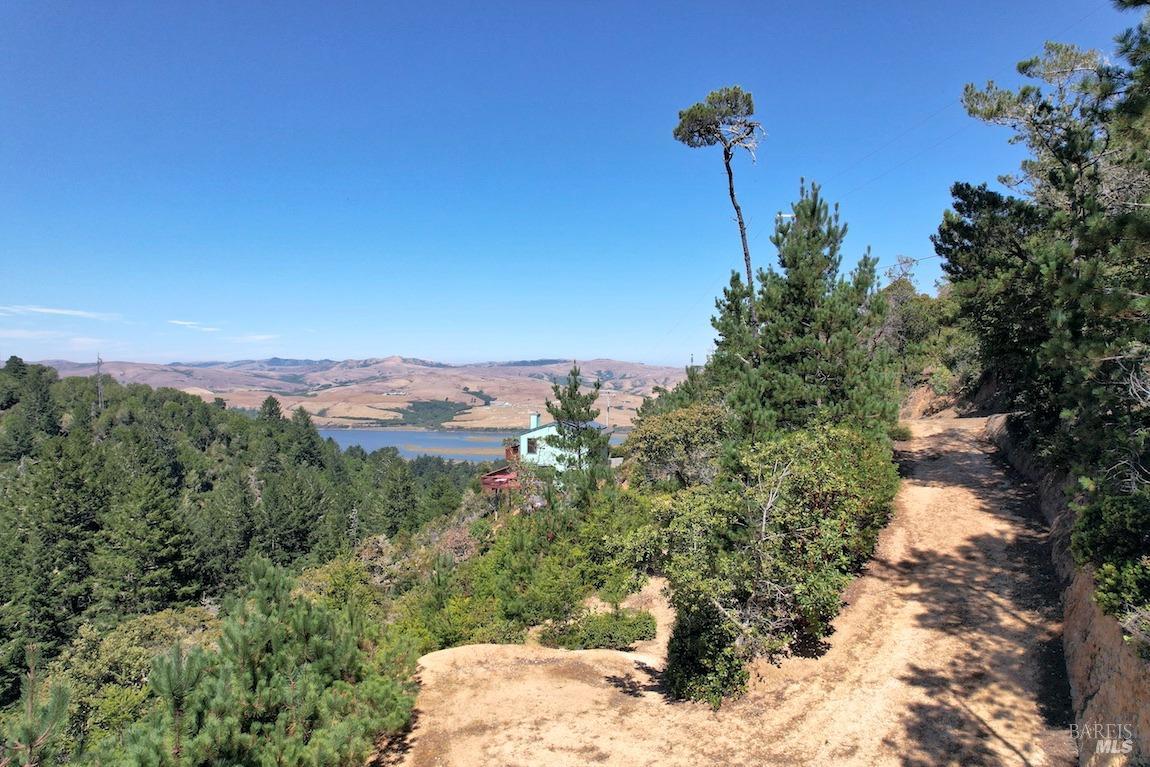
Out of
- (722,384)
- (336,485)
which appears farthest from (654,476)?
(336,485)

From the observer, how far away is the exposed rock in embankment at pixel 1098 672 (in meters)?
6.23

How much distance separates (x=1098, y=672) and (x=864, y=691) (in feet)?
10.4

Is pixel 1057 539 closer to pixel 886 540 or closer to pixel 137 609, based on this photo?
pixel 886 540

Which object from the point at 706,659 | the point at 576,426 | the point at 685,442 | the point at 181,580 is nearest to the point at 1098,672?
the point at 706,659

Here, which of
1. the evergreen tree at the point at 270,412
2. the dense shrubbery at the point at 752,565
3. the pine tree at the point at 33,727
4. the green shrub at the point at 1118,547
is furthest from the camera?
the evergreen tree at the point at 270,412

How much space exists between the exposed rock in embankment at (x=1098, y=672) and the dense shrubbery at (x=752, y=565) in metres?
3.26

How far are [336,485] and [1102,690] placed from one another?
91165 mm

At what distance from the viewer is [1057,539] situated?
39.3ft

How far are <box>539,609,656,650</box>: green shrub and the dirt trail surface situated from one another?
98.0 inches

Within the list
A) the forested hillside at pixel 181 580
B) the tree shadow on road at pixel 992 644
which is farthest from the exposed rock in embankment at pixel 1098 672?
the forested hillside at pixel 181 580

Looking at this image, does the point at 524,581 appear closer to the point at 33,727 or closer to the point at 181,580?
the point at 33,727

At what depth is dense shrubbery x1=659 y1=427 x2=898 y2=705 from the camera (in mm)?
9250

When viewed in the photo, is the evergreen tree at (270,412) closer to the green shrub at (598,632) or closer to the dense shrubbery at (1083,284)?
the green shrub at (598,632)

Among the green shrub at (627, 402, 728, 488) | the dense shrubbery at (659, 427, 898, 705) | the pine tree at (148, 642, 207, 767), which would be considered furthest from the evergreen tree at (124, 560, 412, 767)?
the green shrub at (627, 402, 728, 488)
